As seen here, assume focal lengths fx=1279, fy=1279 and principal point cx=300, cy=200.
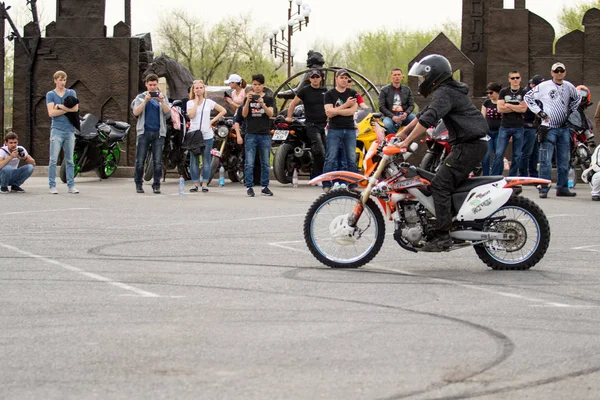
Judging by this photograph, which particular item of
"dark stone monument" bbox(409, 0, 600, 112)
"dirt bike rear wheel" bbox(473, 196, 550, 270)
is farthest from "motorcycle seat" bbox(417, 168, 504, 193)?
"dark stone monument" bbox(409, 0, 600, 112)

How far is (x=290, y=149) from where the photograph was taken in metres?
21.0

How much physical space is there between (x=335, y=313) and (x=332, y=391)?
223 cm

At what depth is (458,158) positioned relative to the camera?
33.7 ft

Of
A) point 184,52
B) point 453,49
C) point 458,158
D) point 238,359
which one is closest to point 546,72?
point 453,49

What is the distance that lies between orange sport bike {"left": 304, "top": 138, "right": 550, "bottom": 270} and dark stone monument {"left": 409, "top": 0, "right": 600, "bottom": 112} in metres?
16.1

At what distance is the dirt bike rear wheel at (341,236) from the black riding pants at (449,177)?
48 centimetres

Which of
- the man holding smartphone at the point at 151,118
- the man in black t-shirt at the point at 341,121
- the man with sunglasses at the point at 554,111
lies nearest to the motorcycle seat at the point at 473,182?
the man in black t-shirt at the point at 341,121

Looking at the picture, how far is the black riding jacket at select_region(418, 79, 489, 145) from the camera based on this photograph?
402 inches

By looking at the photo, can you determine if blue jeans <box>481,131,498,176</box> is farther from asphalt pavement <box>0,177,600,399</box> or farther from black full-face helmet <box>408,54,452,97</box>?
black full-face helmet <box>408,54,452,97</box>

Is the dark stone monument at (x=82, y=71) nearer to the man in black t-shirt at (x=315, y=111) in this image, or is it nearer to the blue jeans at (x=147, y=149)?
the blue jeans at (x=147, y=149)

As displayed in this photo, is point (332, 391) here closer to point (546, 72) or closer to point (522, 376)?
point (522, 376)

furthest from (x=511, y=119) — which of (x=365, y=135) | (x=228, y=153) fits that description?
(x=228, y=153)

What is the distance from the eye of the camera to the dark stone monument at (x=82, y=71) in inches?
1057

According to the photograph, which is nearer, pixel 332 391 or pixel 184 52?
pixel 332 391
